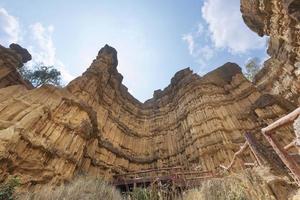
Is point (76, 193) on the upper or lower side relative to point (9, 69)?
lower

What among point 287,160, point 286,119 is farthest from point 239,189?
point 286,119

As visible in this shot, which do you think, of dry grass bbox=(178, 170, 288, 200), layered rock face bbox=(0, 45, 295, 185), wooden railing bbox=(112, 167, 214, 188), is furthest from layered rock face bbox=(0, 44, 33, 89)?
dry grass bbox=(178, 170, 288, 200)

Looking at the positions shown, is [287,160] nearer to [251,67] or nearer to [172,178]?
[172,178]

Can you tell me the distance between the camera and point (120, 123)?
28.6 m

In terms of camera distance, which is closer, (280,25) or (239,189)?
(239,189)

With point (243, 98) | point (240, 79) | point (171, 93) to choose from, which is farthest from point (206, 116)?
point (171, 93)

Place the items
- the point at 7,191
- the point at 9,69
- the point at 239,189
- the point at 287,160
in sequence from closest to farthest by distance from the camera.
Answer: the point at 287,160, the point at 239,189, the point at 7,191, the point at 9,69

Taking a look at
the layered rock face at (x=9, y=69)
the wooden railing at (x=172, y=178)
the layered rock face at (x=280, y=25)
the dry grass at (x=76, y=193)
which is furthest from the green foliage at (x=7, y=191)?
the layered rock face at (x=9, y=69)

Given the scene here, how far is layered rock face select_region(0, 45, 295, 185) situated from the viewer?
1356cm

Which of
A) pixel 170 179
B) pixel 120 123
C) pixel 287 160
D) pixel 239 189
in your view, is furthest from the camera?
pixel 120 123

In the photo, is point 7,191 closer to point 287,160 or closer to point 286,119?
point 287,160

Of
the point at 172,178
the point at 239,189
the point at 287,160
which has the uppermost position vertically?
the point at 172,178

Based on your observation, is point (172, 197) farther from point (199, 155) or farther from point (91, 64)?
point (91, 64)

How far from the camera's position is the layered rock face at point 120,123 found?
1356 centimetres
